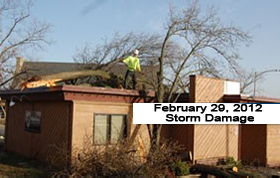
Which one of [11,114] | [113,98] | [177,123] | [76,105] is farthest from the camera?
[11,114]

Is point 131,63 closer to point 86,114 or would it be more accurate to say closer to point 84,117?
point 86,114

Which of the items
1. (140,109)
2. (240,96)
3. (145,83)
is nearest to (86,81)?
(145,83)

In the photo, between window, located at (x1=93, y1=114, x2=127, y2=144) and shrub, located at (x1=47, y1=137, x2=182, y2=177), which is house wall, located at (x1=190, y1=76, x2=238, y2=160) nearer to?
window, located at (x1=93, y1=114, x2=127, y2=144)

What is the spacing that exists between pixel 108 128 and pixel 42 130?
9.45 ft

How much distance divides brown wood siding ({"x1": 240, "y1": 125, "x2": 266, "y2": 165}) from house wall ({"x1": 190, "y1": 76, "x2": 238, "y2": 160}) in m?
1.64

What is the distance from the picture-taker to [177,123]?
1480 centimetres

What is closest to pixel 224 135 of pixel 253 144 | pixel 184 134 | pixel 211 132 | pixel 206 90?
pixel 211 132

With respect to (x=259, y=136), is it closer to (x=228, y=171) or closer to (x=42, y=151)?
(x=228, y=171)

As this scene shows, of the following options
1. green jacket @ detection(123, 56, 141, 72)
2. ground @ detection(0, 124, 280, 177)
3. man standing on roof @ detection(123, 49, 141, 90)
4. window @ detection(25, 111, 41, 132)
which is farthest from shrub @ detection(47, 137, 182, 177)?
green jacket @ detection(123, 56, 141, 72)

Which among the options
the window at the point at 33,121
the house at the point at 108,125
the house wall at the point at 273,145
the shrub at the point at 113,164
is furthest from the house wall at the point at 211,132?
the window at the point at 33,121

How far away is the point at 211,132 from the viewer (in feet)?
49.9

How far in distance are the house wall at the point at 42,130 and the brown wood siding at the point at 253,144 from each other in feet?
30.0

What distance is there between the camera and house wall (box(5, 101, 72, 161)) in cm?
1333

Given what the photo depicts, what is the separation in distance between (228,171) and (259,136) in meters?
5.22
